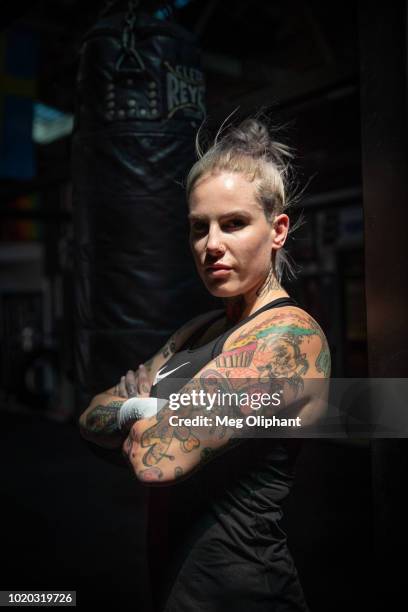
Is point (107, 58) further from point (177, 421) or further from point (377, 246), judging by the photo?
point (177, 421)

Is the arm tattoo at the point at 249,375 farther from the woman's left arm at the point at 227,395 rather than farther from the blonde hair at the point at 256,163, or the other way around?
the blonde hair at the point at 256,163

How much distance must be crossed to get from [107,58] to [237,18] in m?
2.91

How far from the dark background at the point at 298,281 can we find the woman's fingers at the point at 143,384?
429mm

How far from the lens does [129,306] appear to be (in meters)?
1.42

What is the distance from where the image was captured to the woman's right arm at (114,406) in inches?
40.7

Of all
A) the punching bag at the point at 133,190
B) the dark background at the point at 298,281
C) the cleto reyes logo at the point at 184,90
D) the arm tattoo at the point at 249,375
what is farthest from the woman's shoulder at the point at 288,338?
the cleto reyes logo at the point at 184,90

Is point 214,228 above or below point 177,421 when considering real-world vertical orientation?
above

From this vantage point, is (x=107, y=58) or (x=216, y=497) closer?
(x=216, y=497)

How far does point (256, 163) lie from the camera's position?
0.93 m

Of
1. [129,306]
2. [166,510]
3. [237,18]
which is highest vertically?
[237,18]

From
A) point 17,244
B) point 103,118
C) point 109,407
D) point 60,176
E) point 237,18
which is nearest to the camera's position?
point 109,407

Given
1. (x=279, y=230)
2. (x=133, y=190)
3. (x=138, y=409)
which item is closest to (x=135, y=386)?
(x=138, y=409)

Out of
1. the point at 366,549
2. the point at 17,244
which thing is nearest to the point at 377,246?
the point at 366,549

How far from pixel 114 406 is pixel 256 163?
1.71 feet
